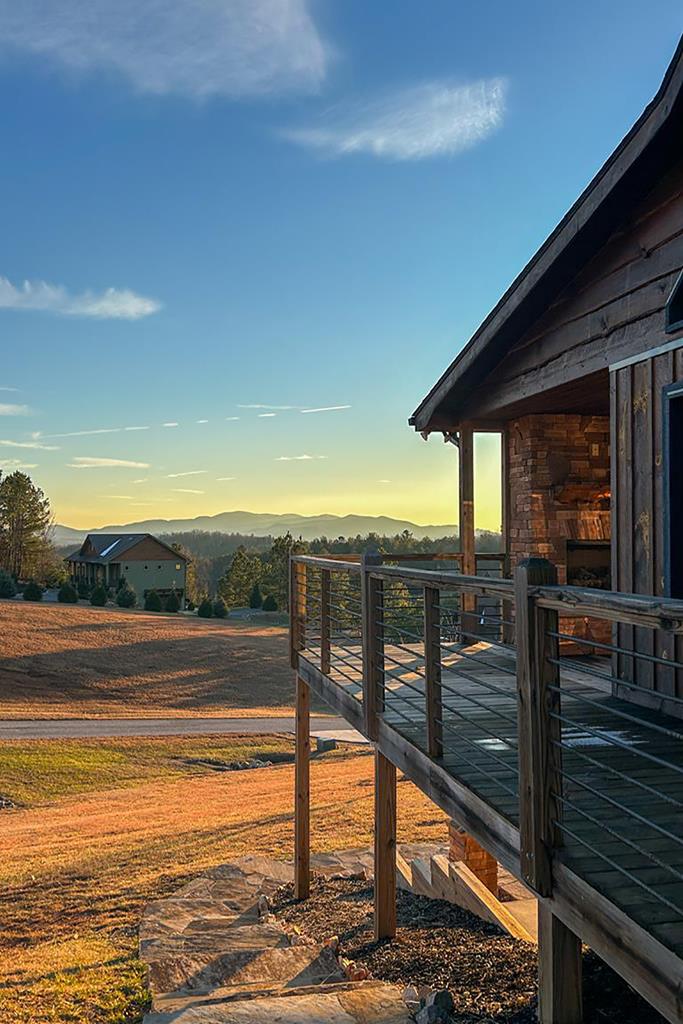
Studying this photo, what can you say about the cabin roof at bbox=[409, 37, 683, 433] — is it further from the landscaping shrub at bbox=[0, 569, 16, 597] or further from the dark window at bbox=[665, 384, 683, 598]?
the landscaping shrub at bbox=[0, 569, 16, 597]

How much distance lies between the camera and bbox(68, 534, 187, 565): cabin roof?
62.5 metres

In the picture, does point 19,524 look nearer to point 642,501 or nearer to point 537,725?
point 642,501

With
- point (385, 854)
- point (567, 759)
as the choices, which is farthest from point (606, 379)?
point (385, 854)

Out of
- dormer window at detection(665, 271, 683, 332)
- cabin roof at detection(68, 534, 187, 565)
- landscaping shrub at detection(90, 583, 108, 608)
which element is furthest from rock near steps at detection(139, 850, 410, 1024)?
cabin roof at detection(68, 534, 187, 565)

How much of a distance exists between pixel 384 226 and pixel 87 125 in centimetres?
853

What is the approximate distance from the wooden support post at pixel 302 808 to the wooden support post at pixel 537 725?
6.14 m

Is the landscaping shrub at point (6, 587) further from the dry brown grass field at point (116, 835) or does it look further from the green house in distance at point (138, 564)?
the dry brown grass field at point (116, 835)

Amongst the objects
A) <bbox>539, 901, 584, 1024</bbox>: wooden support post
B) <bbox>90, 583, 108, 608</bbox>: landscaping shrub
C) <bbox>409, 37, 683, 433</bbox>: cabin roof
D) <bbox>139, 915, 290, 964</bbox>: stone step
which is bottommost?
<bbox>139, 915, 290, 964</bbox>: stone step

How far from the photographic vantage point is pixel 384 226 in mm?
24453

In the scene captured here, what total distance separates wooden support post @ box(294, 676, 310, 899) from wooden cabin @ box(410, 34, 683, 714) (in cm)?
301

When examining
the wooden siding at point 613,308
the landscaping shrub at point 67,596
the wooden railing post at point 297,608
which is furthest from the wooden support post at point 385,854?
the landscaping shrub at point 67,596

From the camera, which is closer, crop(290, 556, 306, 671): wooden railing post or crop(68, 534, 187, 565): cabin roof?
crop(290, 556, 306, 671): wooden railing post

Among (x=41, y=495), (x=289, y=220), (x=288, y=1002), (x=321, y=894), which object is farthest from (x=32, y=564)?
(x=288, y=1002)

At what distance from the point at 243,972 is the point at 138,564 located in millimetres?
58215
